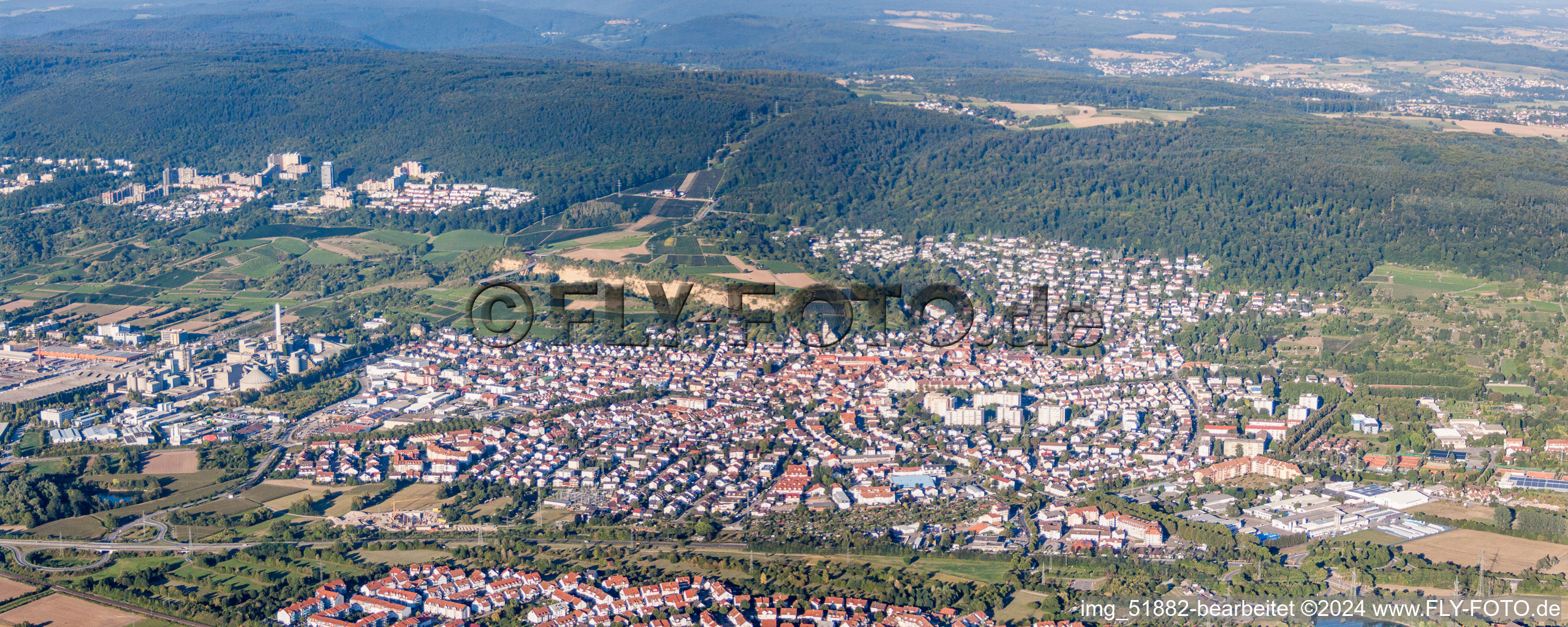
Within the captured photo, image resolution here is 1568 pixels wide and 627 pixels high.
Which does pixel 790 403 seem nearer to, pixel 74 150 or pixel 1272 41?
pixel 74 150

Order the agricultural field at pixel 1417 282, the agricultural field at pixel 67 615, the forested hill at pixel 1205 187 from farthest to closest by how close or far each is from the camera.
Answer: the forested hill at pixel 1205 187, the agricultural field at pixel 1417 282, the agricultural field at pixel 67 615

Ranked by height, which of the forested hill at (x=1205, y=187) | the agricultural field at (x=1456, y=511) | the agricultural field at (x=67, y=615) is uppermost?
the forested hill at (x=1205, y=187)

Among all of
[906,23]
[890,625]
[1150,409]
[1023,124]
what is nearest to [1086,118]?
[1023,124]

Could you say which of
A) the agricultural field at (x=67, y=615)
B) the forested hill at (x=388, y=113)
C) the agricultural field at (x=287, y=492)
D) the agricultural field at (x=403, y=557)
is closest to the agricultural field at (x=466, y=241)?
the forested hill at (x=388, y=113)

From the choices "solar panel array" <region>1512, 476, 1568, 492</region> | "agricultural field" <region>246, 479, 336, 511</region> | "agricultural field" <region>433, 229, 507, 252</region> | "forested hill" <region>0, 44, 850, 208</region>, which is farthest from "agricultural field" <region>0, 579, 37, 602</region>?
"forested hill" <region>0, 44, 850, 208</region>

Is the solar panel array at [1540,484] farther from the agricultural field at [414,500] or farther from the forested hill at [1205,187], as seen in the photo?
the agricultural field at [414,500]

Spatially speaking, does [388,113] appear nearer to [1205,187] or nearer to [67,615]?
[1205,187]

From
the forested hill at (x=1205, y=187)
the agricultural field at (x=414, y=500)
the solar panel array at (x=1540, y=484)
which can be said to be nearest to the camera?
the agricultural field at (x=414, y=500)

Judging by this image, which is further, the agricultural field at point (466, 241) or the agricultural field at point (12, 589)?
the agricultural field at point (466, 241)
